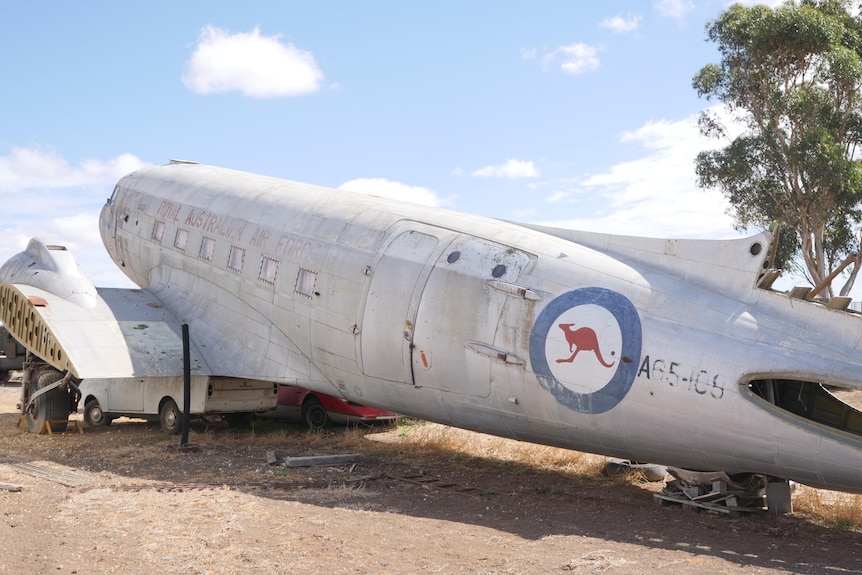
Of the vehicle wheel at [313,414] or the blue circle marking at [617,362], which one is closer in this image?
the blue circle marking at [617,362]

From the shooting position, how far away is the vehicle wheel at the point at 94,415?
17.6m

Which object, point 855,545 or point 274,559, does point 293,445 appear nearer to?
point 274,559

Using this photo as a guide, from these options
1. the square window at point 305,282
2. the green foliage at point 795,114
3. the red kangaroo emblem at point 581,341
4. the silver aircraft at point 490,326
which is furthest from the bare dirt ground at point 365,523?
the green foliage at point 795,114

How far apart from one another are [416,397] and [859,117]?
87.9ft

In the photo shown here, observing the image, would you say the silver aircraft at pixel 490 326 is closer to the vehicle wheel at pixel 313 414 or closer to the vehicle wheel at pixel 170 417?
the vehicle wheel at pixel 170 417

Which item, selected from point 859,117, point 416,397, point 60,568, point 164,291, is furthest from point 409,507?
point 859,117

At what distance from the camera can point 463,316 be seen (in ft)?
36.0

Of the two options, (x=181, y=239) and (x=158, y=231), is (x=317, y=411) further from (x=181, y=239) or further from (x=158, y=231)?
(x=158, y=231)

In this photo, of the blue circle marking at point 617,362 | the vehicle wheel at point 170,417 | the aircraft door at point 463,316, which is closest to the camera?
the blue circle marking at point 617,362

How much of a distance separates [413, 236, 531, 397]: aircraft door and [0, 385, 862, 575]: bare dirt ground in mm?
1712

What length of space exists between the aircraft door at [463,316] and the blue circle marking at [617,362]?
1.74ft

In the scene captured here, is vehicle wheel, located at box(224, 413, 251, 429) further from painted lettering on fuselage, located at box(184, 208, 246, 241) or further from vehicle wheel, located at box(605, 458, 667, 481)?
vehicle wheel, located at box(605, 458, 667, 481)

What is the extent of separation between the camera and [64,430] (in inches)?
685

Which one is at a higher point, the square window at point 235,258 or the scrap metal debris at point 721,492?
the square window at point 235,258
